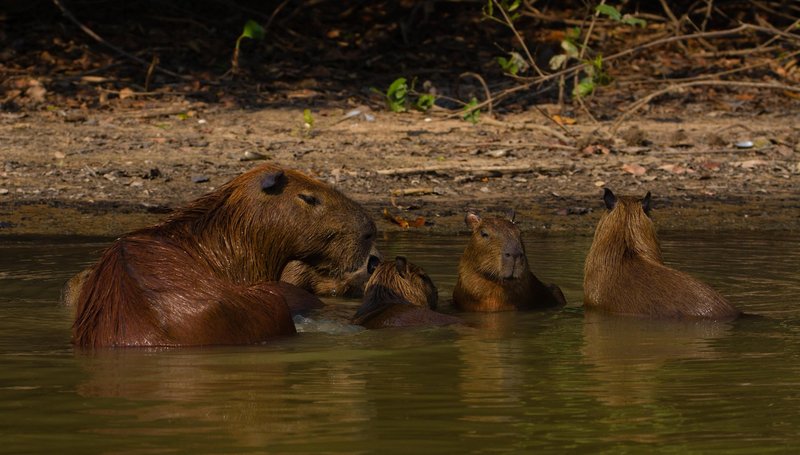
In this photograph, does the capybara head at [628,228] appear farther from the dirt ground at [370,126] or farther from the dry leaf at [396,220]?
the dry leaf at [396,220]

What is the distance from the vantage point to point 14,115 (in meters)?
14.0

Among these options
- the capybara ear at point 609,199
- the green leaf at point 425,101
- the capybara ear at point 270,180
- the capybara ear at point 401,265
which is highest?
the green leaf at point 425,101

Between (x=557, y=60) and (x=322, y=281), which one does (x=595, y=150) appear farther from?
(x=322, y=281)

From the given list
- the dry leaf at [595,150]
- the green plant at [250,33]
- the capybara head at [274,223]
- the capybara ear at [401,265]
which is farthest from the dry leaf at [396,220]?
the green plant at [250,33]

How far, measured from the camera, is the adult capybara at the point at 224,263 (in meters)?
5.93

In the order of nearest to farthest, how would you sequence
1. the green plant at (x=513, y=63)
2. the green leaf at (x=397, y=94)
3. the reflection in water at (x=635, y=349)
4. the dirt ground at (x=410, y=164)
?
1. the reflection in water at (x=635, y=349)
2. the dirt ground at (x=410, y=164)
3. the green plant at (x=513, y=63)
4. the green leaf at (x=397, y=94)

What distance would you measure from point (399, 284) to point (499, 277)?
1.88ft

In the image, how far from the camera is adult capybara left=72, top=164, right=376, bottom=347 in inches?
233

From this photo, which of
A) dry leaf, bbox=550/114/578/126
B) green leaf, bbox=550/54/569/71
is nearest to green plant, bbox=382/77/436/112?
green leaf, bbox=550/54/569/71

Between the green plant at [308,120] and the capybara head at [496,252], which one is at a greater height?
the green plant at [308,120]

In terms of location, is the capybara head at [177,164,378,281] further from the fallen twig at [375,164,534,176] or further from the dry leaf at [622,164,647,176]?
the dry leaf at [622,164,647,176]

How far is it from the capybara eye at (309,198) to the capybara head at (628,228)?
161cm

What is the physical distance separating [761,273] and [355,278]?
2620 mm

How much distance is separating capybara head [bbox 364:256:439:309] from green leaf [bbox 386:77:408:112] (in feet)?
18.0
